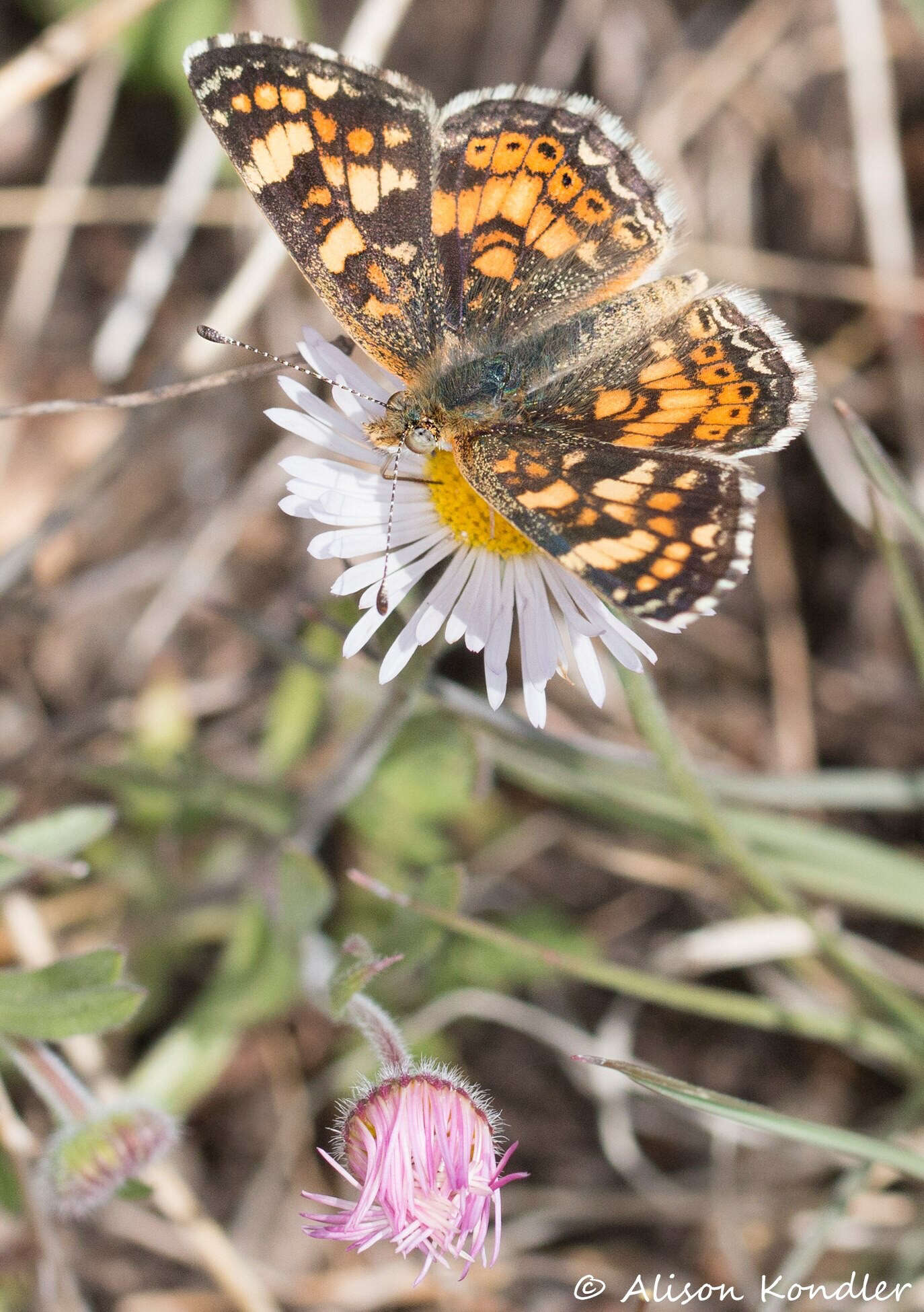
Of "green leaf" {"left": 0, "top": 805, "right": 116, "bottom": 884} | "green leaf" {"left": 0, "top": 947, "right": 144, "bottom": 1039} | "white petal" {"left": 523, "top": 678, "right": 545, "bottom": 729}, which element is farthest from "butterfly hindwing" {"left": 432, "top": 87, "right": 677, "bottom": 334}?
"green leaf" {"left": 0, "top": 947, "right": 144, "bottom": 1039}

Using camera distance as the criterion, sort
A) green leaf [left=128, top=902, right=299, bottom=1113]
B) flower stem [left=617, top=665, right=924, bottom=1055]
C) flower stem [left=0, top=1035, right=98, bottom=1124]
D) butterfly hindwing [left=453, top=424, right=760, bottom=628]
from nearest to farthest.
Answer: butterfly hindwing [left=453, top=424, right=760, bottom=628] < flower stem [left=617, top=665, right=924, bottom=1055] < flower stem [left=0, top=1035, right=98, bottom=1124] < green leaf [left=128, top=902, right=299, bottom=1113]

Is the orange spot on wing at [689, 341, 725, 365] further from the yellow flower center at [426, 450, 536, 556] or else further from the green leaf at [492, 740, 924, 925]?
the green leaf at [492, 740, 924, 925]

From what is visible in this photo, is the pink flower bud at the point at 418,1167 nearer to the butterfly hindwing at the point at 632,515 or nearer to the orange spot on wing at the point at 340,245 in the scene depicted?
the butterfly hindwing at the point at 632,515

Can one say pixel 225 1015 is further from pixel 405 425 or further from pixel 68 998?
pixel 405 425

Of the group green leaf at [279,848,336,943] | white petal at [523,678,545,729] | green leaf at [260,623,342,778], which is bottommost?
green leaf at [279,848,336,943]

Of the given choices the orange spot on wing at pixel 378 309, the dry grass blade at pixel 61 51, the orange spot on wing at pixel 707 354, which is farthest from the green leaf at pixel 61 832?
the dry grass blade at pixel 61 51

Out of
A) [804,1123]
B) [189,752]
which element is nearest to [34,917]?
[189,752]
